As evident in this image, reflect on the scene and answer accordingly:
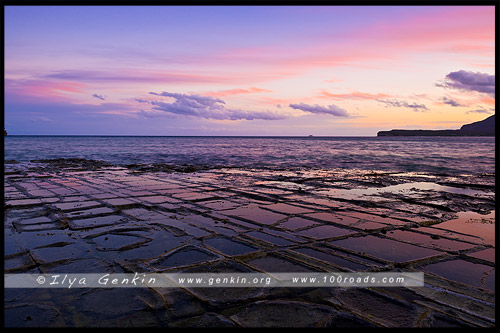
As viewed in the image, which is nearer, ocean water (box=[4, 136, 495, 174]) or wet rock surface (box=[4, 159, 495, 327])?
wet rock surface (box=[4, 159, 495, 327])

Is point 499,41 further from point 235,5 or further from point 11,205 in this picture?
point 11,205

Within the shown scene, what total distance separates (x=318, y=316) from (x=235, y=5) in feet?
7.45

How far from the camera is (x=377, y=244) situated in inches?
178

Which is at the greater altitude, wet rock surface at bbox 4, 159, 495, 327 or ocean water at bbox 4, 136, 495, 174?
ocean water at bbox 4, 136, 495, 174

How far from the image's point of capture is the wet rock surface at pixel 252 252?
2.72m

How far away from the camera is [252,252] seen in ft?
13.5

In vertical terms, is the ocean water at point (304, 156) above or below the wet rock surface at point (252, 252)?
above

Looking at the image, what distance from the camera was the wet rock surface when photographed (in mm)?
2717

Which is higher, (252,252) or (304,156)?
(304,156)

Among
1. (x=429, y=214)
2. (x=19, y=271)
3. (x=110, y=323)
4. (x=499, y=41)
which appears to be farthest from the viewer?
(x=429, y=214)

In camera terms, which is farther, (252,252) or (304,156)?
(304,156)

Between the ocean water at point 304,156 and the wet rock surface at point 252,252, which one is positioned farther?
the ocean water at point 304,156

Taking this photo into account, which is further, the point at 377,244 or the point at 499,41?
the point at 377,244
